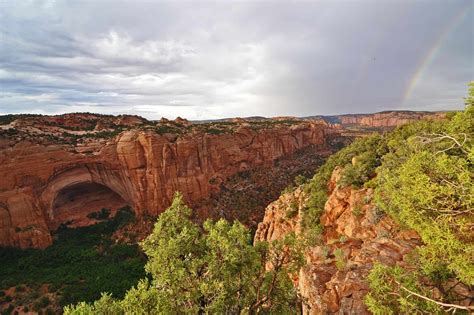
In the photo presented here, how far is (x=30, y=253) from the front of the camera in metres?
31.0

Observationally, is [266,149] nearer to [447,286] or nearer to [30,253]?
[30,253]

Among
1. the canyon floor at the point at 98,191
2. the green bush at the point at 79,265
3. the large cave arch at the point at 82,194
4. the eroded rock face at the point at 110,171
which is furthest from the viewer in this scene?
the large cave arch at the point at 82,194

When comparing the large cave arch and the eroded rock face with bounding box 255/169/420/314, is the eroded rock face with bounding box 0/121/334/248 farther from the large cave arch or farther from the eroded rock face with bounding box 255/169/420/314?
the eroded rock face with bounding box 255/169/420/314

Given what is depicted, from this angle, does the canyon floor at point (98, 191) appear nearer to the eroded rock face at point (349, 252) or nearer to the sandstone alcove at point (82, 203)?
the sandstone alcove at point (82, 203)

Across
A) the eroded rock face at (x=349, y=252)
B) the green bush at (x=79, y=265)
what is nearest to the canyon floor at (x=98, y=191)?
the green bush at (x=79, y=265)

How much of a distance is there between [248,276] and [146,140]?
117 ft

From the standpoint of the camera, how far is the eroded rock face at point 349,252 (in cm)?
881

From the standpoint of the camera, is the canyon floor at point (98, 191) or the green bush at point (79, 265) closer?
the green bush at point (79, 265)

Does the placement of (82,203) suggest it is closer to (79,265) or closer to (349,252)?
(79,265)

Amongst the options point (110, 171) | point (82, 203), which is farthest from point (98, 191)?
point (110, 171)

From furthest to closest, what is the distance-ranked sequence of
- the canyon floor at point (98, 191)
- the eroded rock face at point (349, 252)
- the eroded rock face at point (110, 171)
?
1. the eroded rock face at point (110, 171)
2. the canyon floor at point (98, 191)
3. the eroded rock face at point (349, 252)

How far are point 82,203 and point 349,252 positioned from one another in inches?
1659

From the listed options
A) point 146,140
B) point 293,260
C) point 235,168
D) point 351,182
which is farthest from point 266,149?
point 293,260

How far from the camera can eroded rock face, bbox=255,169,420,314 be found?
8.81 m
